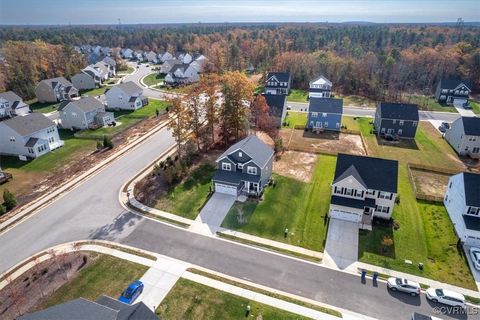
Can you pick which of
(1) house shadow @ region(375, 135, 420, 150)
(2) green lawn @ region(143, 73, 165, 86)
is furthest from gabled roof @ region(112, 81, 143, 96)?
(1) house shadow @ region(375, 135, 420, 150)

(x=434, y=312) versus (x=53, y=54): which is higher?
(x=53, y=54)

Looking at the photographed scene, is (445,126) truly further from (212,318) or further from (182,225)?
(212,318)

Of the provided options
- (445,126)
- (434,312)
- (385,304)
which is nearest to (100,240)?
(385,304)

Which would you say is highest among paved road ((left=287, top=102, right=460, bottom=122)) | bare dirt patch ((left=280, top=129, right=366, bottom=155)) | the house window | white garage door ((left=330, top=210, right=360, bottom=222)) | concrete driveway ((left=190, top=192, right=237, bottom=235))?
the house window

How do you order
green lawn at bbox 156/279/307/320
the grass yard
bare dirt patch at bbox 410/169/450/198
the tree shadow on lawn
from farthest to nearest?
the grass yard → bare dirt patch at bbox 410/169/450/198 → the tree shadow on lawn → green lawn at bbox 156/279/307/320

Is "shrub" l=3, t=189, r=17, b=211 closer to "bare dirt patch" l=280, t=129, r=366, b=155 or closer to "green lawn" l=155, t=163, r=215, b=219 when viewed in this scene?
"green lawn" l=155, t=163, r=215, b=219

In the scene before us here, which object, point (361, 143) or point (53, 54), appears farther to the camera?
point (53, 54)

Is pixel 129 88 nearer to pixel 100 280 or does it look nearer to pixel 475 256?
pixel 100 280

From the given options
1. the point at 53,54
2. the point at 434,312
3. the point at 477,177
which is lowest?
the point at 434,312
